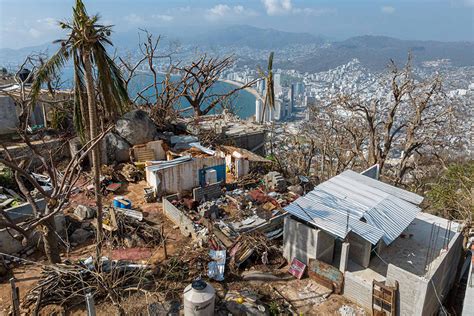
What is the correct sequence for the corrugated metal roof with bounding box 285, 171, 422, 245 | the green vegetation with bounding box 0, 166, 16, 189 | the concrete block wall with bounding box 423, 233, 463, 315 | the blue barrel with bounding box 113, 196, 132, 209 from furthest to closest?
the green vegetation with bounding box 0, 166, 16, 189 → the blue barrel with bounding box 113, 196, 132, 209 → the corrugated metal roof with bounding box 285, 171, 422, 245 → the concrete block wall with bounding box 423, 233, 463, 315

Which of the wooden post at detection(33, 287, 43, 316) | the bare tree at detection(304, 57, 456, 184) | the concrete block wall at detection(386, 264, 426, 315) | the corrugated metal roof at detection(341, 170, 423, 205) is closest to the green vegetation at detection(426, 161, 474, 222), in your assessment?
the corrugated metal roof at detection(341, 170, 423, 205)

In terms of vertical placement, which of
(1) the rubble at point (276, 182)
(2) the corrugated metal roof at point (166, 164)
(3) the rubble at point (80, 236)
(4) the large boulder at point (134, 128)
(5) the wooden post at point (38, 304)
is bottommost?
(3) the rubble at point (80, 236)

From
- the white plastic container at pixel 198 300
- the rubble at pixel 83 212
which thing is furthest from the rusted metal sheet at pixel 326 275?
the rubble at pixel 83 212

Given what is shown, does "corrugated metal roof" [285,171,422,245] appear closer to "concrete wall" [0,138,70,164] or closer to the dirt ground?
the dirt ground

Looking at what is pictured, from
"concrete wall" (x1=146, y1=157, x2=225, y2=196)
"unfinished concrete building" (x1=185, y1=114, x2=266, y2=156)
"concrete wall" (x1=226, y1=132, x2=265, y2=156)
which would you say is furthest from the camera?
"unfinished concrete building" (x1=185, y1=114, x2=266, y2=156)

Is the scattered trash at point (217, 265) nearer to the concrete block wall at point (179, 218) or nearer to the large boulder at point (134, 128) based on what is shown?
the concrete block wall at point (179, 218)

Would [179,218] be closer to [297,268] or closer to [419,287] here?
[297,268]
